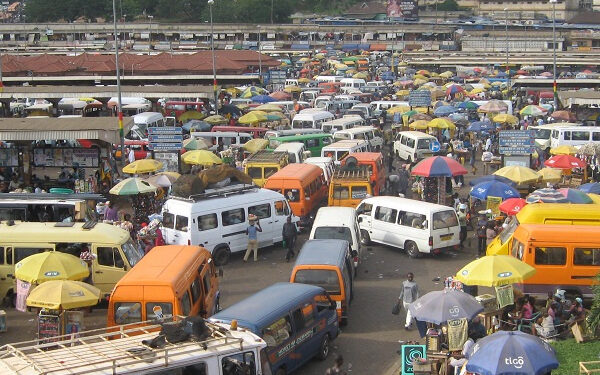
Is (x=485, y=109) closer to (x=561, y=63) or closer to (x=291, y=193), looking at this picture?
(x=291, y=193)

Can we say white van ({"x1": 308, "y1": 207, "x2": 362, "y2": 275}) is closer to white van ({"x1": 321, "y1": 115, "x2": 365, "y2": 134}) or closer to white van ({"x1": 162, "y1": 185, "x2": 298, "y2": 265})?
white van ({"x1": 162, "y1": 185, "x2": 298, "y2": 265})

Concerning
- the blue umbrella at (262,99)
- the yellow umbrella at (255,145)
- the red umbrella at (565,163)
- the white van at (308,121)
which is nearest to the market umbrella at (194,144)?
the yellow umbrella at (255,145)

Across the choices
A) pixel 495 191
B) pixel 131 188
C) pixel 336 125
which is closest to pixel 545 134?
pixel 336 125

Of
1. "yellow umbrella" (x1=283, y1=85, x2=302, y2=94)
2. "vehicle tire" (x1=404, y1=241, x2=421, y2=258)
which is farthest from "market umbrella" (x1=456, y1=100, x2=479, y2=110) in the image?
"vehicle tire" (x1=404, y1=241, x2=421, y2=258)

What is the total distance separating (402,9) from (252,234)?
120429mm

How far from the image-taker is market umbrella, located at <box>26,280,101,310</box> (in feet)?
46.2

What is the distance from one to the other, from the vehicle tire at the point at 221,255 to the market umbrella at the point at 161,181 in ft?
16.7

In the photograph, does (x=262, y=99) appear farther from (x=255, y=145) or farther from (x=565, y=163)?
(x=565, y=163)

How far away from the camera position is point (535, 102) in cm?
4859

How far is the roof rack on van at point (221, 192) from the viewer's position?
2005 cm

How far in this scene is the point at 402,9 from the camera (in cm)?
13588

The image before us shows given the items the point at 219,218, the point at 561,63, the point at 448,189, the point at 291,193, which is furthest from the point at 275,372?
the point at 561,63

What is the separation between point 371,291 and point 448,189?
8235 mm

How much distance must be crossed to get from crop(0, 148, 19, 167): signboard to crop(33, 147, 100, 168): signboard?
1.84 ft
